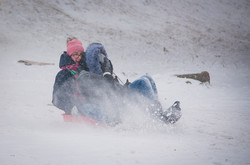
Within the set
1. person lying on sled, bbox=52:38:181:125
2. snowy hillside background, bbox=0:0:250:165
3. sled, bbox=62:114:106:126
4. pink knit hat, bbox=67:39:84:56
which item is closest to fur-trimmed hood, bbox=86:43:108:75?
person lying on sled, bbox=52:38:181:125

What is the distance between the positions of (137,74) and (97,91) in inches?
343

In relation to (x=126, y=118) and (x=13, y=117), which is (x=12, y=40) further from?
(x=126, y=118)

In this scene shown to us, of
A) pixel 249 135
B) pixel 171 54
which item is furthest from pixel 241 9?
pixel 249 135

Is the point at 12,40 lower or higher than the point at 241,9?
lower

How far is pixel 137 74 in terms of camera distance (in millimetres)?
11477

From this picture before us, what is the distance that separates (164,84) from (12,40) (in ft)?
36.3

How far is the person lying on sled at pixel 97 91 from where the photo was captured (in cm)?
285

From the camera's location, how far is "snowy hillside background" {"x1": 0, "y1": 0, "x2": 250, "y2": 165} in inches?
74.1

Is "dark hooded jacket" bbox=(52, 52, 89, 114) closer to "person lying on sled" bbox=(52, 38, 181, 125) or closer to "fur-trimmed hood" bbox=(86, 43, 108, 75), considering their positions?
"person lying on sled" bbox=(52, 38, 181, 125)

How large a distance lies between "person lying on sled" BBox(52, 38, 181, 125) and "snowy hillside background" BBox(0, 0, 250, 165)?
0.21 m

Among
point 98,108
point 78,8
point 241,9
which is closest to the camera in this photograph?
point 98,108

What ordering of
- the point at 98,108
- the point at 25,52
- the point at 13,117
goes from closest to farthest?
the point at 98,108, the point at 13,117, the point at 25,52

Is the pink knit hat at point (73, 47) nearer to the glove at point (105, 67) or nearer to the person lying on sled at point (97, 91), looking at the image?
the person lying on sled at point (97, 91)

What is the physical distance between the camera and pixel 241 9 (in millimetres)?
24766
